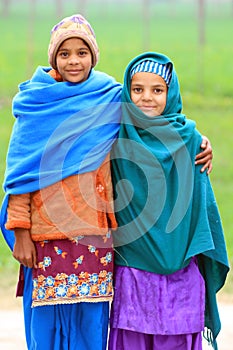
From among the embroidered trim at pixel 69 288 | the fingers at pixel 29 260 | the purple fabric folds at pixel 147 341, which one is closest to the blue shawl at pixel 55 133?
the fingers at pixel 29 260

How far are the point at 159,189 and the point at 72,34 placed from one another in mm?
695

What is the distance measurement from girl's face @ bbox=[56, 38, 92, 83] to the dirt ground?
6.33ft

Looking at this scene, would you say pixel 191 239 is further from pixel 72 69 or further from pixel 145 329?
pixel 72 69

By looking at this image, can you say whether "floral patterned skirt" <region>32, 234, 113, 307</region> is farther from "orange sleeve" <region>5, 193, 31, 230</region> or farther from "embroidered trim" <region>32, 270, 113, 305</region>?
"orange sleeve" <region>5, 193, 31, 230</region>

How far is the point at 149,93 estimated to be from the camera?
3596 millimetres

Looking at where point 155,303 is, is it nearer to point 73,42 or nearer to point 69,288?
point 69,288

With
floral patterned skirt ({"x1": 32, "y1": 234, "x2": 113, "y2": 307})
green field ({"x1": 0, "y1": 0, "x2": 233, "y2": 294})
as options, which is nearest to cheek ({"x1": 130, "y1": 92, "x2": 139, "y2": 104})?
floral patterned skirt ({"x1": 32, "y1": 234, "x2": 113, "y2": 307})

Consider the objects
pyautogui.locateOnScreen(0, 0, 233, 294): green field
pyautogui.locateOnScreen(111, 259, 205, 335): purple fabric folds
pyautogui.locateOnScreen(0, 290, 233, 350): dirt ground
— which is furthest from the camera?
pyautogui.locateOnScreen(0, 0, 233, 294): green field

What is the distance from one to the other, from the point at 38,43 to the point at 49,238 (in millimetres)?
18900

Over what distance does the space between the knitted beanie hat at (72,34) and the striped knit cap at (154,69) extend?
17cm

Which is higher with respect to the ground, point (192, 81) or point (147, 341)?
point (192, 81)

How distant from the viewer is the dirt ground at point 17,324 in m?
5.02

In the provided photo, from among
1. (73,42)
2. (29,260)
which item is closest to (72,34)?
(73,42)

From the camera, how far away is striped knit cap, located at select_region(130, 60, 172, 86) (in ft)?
11.8
